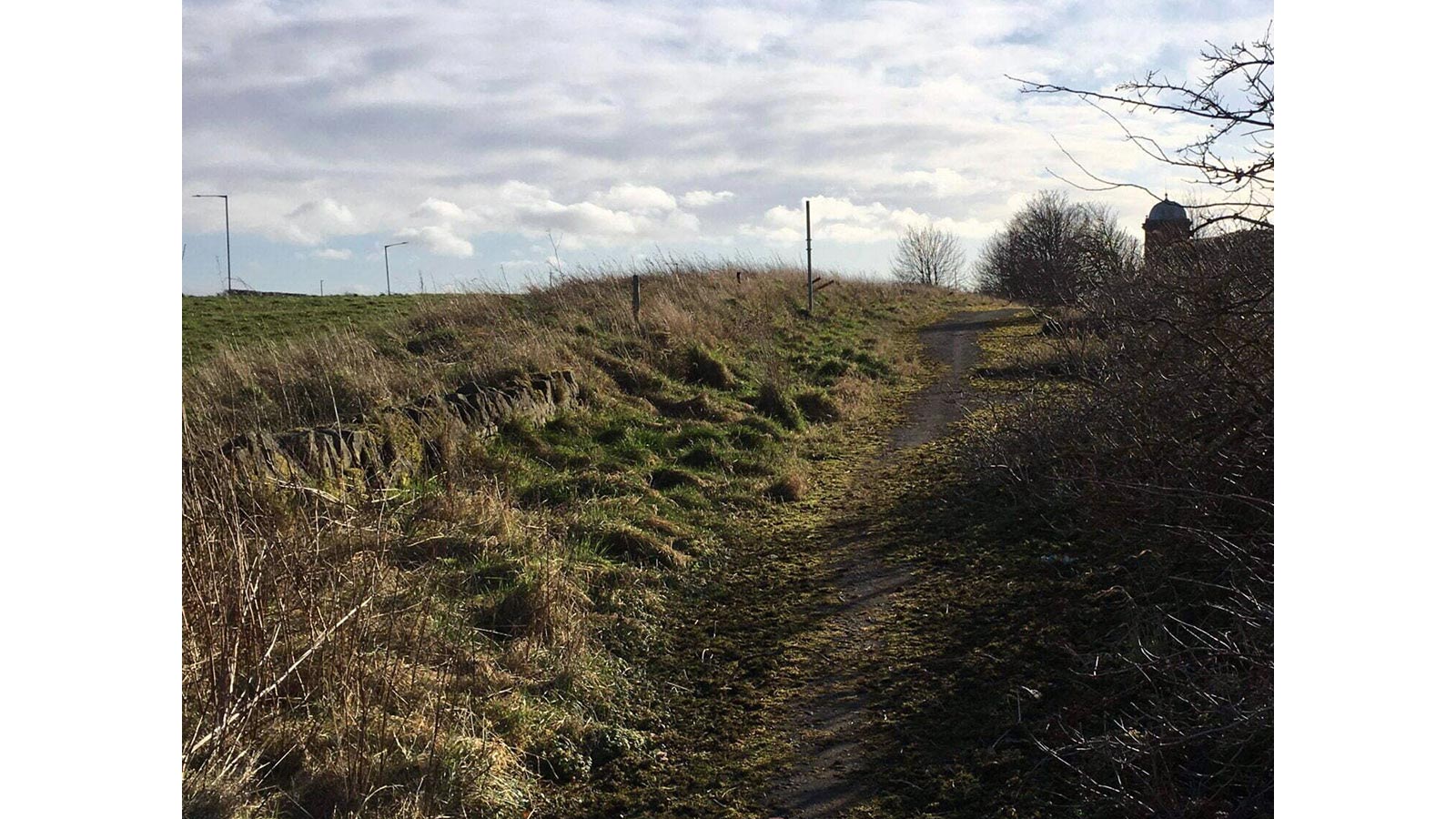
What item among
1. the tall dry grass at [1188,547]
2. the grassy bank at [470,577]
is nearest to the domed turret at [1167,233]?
the tall dry grass at [1188,547]

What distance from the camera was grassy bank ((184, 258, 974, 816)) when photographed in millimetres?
2961

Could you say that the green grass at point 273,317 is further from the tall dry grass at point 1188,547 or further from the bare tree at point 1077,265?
the tall dry grass at point 1188,547

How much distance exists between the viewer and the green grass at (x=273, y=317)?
1673cm

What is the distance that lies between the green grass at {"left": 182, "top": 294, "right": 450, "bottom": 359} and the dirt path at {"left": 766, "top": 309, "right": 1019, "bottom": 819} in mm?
10803

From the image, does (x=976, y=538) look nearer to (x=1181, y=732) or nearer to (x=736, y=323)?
(x=1181, y=732)

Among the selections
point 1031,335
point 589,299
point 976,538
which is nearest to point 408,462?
point 976,538

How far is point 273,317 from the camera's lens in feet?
74.5

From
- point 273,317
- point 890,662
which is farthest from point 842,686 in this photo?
point 273,317

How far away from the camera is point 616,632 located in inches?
180

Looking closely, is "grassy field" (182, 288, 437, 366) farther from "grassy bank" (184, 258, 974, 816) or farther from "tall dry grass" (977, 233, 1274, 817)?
"tall dry grass" (977, 233, 1274, 817)

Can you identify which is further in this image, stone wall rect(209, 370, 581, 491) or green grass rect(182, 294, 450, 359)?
green grass rect(182, 294, 450, 359)

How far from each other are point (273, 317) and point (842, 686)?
22.3 meters

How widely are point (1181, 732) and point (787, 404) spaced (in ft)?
22.5

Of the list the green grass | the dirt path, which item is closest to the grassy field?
the green grass
